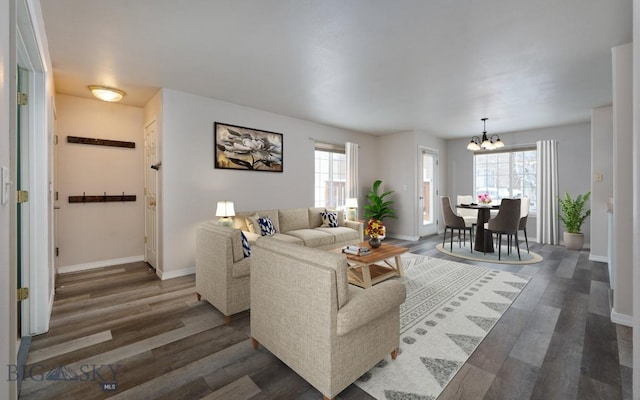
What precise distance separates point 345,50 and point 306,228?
3.13 m

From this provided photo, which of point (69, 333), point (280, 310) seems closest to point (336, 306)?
point (280, 310)

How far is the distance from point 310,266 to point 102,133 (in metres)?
4.46

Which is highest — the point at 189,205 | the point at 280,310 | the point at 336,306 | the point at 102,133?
the point at 102,133

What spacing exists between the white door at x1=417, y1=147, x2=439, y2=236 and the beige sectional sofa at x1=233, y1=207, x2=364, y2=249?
2.23 meters

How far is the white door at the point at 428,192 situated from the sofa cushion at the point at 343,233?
7.62ft

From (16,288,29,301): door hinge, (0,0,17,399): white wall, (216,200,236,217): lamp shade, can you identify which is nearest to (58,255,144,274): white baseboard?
(216,200,236,217): lamp shade

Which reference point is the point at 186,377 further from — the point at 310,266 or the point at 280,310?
the point at 310,266

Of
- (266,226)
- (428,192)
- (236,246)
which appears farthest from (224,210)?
(428,192)

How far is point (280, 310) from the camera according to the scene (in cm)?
179

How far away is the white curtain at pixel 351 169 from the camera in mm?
6254

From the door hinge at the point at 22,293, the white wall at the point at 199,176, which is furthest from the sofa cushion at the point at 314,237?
the door hinge at the point at 22,293

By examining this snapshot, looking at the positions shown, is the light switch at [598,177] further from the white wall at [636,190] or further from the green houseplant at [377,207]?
the white wall at [636,190]

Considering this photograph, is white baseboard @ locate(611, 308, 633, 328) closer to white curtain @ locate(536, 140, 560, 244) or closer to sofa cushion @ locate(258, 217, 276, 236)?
sofa cushion @ locate(258, 217, 276, 236)

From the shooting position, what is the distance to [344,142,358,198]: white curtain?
6254 millimetres
